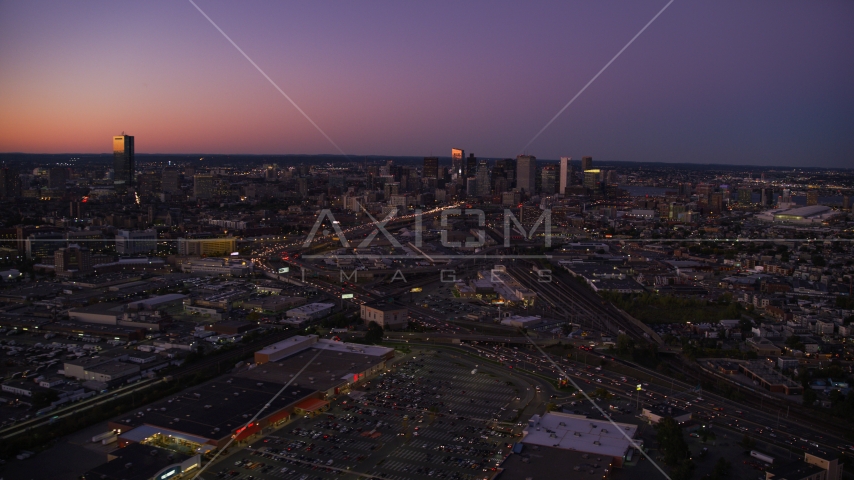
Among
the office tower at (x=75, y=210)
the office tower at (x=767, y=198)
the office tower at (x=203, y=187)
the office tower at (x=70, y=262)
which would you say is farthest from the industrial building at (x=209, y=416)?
the office tower at (x=767, y=198)

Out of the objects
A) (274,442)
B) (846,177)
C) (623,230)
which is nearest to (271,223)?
(623,230)

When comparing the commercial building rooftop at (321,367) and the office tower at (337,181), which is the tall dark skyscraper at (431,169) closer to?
the office tower at (337,181)

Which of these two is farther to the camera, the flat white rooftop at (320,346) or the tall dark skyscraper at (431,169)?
the tall dark skyscraper at (431,169)

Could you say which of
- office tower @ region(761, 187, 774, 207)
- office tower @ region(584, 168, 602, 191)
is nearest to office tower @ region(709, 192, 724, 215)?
office tower @ region(761, 187, 774, 207)

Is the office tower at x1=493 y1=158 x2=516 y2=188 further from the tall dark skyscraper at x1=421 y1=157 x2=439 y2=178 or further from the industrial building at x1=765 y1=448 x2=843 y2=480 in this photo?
the industrial building at x1=765 y1=448 x2=843 y2=480

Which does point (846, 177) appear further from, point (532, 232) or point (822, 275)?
point (822, 275)

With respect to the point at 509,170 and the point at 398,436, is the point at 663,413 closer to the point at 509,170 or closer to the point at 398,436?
the point at 398,436
